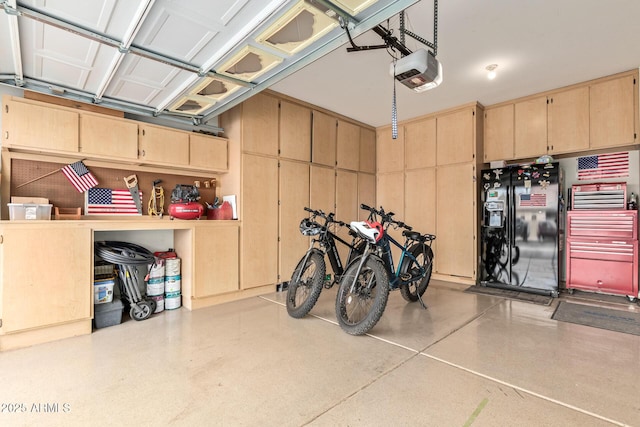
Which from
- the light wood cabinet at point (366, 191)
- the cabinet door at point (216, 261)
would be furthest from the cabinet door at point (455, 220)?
the cabinet door at point (216, 261)

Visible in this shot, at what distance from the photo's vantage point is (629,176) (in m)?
3.98

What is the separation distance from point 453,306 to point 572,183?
282cm

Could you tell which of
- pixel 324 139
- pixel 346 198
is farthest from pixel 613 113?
pixel 324 139

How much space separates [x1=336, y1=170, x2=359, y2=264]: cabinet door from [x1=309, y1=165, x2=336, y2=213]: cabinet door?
0.12 m

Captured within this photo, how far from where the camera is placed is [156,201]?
3699 millimetres

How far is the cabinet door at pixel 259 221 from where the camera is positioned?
12.9ft

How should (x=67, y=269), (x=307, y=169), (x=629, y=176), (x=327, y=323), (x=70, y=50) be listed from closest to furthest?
(x=70, y=50) < (x=67, y=269) < (x=327, y=323) < (x=629, y=176) < (x=307, y=169)

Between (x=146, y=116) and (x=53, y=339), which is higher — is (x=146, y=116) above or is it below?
above

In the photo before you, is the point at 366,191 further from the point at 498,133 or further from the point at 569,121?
the point at 569,121

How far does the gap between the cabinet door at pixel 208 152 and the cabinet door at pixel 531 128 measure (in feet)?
14.3

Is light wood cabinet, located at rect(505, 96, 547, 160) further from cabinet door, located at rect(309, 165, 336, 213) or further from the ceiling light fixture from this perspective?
cabinet door, located at rect(309, 165, 336, 213)

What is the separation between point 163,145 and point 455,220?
14.4 feet

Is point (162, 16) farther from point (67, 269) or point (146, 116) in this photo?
point (67, 269)

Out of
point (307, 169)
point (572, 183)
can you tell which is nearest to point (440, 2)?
point (307, 169)
